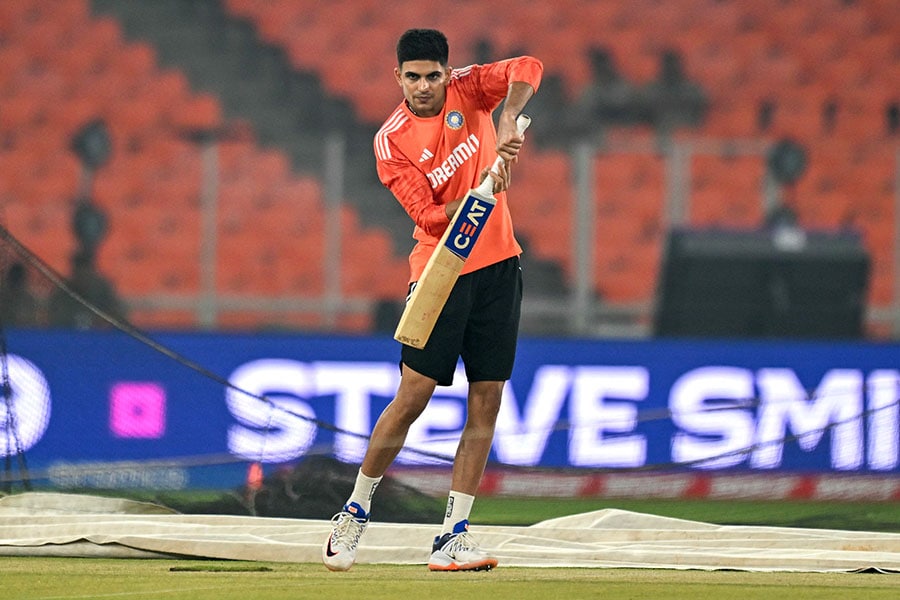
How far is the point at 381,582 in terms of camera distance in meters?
4.27

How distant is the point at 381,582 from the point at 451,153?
1354mm

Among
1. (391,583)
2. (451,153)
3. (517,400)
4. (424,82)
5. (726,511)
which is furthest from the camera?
(517,400)

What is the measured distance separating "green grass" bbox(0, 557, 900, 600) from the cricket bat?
749mm

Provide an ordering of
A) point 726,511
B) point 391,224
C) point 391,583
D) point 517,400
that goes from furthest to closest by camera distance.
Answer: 1. point 391,224
2. point 517,400
3. point 726,511
4. point 391,583

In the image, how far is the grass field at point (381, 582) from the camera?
394 cm

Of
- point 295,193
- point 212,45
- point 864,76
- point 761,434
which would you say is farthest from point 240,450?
point 864,76

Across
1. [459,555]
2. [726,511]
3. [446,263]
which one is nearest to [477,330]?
[446,263]

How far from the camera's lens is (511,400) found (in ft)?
26.5

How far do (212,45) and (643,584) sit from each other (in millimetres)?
8040

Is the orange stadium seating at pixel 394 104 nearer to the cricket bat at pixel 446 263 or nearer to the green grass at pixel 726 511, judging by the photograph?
the green grass at pixel 726 511

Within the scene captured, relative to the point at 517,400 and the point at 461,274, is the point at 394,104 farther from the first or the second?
the point at 461,274

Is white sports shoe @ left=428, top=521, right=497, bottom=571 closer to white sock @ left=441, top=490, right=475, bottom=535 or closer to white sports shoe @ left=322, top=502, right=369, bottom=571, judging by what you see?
white sock @ left=441, top=490, right=475, bottom=535

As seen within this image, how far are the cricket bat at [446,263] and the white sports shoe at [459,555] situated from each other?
62 cm

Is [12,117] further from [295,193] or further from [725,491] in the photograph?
[725,491]
